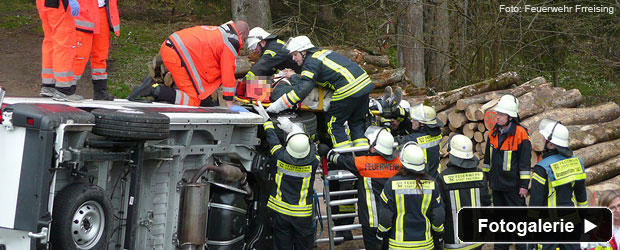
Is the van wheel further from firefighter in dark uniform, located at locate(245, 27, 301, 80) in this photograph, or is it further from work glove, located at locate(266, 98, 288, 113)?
firefighter in dark uniform, located at locate(245, 27, 301, 80)

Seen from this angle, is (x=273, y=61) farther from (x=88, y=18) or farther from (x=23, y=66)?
(x=23, y=66)

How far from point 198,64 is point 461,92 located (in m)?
4.26

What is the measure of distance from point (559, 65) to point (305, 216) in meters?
10.8

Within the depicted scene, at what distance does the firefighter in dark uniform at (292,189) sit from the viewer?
6.36 meters

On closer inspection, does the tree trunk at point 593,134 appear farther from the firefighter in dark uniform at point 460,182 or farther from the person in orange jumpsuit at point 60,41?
the person in orange jumpsuit at point 60,41

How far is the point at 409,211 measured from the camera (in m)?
6.02

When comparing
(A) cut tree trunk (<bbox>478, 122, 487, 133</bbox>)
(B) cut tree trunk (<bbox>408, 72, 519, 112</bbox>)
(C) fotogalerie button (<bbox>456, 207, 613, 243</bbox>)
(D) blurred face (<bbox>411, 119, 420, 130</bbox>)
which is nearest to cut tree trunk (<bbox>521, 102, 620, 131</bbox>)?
(A) cut tree trunk (<bbox>478, 122, 487, 133</bbox>)

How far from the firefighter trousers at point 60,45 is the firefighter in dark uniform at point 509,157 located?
4537 millimetres

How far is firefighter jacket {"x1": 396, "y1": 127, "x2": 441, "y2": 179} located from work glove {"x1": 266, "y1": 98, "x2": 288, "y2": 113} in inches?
62.9

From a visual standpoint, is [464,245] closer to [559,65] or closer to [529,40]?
[529,40]

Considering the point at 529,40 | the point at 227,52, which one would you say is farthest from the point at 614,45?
the point at 227,52

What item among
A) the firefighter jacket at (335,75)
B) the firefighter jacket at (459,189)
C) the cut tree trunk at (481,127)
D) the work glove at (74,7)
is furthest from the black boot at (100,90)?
the cut tree trunk at (481,127)

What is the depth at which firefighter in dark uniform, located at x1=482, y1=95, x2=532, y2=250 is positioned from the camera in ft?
24.5

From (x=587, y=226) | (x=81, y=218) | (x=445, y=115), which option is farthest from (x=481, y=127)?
(x=81, y=218)
